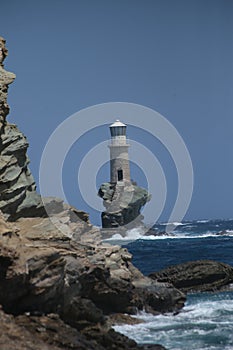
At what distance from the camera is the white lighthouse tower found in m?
87.6

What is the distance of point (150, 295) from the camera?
28.6 metres

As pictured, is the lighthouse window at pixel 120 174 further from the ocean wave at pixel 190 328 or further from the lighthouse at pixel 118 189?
the ocean wave at pixel 190 328

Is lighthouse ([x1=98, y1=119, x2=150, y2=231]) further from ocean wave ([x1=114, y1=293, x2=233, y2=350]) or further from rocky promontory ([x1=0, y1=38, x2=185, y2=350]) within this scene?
ocean wave ([x1=114, y1=293, x2=233, y2=350])

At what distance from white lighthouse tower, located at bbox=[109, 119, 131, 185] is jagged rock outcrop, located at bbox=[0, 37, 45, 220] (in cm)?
5537

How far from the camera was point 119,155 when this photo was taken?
87625 millimetres

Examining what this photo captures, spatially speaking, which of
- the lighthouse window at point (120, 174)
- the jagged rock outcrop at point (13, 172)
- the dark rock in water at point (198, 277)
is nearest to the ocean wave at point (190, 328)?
the dark rock in water at point (198, 277)

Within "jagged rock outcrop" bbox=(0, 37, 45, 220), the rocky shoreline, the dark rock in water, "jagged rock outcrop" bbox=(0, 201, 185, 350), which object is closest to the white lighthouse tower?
the rocky shoreline

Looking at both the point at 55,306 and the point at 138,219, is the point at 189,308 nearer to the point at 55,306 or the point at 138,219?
the point at 55,306

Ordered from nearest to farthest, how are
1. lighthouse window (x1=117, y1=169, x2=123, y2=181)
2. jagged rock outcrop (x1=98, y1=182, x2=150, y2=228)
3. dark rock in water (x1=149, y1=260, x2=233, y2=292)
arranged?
dark rock in water (x1=149, y1=260, x2=233, y2=292)
jagged rock outcrop (x1=98, y1=182, x2=150, y2=228)
lighthouse window (x1=117, y1=169, x2=123, y2=181)

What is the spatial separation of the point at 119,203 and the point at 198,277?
173ft

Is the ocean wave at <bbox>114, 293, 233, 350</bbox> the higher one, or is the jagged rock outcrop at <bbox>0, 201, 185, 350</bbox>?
the jagged rock outcrop at <bbox>0, 201, 185, 350</bbox>

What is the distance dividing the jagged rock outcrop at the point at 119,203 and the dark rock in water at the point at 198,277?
49718 millimetres

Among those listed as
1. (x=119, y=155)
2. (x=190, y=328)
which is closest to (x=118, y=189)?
(x=119, y=155)

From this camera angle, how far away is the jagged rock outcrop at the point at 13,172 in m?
29.2
